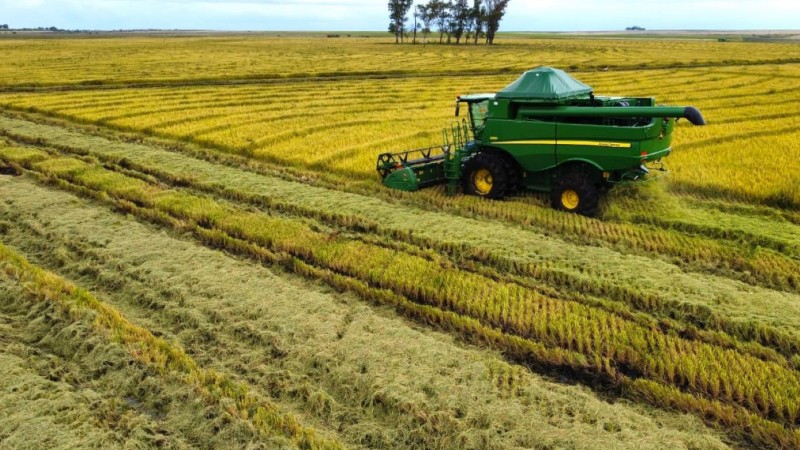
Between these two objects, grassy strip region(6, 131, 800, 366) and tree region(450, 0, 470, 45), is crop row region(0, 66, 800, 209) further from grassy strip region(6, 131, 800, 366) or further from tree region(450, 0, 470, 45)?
tree region(450, 0, 470, 45)

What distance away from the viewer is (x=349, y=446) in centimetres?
427

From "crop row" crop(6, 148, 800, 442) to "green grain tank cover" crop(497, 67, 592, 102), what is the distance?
146 inches

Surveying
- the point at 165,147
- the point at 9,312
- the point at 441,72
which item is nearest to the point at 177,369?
the point at 9,312

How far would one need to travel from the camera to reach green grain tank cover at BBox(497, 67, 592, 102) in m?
9.46

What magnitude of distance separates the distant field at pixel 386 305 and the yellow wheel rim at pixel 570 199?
25cm

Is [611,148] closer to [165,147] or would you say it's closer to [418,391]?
[418,391]

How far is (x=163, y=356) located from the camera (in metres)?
5.16

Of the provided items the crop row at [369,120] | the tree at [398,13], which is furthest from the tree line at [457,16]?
→ the crop row at [369,120]

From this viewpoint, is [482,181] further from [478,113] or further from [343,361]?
[343,361]

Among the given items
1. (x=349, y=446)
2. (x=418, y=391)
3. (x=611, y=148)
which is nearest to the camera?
(x=349, y=446)

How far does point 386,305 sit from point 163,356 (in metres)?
2.29

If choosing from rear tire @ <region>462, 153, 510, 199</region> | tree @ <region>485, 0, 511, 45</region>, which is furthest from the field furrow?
tree @ <region>485, 0, 511, 45</region>

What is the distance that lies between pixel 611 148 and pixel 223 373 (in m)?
6.48

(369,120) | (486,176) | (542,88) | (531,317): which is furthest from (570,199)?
(369,120)
